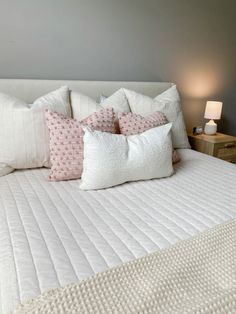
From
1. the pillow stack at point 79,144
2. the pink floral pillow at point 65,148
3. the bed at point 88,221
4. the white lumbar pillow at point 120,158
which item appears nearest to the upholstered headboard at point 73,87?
the pillow stack at point 79,144

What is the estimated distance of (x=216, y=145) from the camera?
8.29 feet

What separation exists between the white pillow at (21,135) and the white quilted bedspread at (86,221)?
0.08m

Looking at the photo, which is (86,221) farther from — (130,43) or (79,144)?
(130,43)

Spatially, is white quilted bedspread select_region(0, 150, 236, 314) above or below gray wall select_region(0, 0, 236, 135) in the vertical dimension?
below

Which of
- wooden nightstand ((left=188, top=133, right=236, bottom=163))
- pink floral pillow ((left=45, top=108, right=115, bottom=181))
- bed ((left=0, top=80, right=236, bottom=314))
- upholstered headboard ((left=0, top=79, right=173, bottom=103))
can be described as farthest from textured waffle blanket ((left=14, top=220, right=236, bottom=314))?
wooden nightstand ((left=188, top=133, right=236, bottom=163))

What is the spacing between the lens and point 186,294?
0.76m

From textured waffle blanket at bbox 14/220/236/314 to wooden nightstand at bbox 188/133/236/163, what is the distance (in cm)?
169

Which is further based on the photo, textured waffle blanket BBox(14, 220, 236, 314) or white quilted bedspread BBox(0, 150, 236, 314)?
white quilted bedspread BBox(0, 150, 236, 314)

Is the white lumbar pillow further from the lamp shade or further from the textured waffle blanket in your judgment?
the lamp shade

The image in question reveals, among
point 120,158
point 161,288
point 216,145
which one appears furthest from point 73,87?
point 161,288

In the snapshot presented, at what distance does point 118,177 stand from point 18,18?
136cm

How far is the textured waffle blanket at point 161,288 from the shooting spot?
27.6 inches

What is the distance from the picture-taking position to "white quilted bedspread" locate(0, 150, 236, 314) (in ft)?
2.85

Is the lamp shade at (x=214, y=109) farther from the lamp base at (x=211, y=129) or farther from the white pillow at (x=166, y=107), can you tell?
the white pillow at (x=166, y=107)
